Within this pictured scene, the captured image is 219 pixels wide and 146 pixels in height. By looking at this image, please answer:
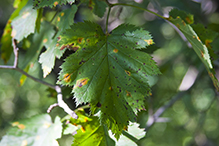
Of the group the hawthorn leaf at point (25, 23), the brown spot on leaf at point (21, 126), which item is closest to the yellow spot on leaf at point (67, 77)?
the hawthorn leaf at point (25, 23)

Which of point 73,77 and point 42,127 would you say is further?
point 42,127

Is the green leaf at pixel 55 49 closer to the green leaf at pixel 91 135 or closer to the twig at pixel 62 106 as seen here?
the twig at pixel 62 106

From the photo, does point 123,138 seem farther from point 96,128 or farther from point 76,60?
point 76,60

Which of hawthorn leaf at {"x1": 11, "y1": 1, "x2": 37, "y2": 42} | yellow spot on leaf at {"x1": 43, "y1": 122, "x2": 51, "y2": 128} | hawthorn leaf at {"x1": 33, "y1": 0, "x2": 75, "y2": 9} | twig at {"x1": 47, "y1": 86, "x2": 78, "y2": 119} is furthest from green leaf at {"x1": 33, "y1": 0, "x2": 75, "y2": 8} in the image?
yellow spot on leaf at {"x1": 43, "y1": 122, "x2": 51, "y2": 128}

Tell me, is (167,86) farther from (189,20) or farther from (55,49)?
(55,49)

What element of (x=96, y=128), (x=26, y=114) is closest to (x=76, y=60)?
(x=96, y=128)

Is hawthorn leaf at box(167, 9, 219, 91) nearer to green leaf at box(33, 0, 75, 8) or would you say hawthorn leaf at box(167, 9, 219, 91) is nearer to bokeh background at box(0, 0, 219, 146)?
bokeh background at box(0, 0, 219, 146)
